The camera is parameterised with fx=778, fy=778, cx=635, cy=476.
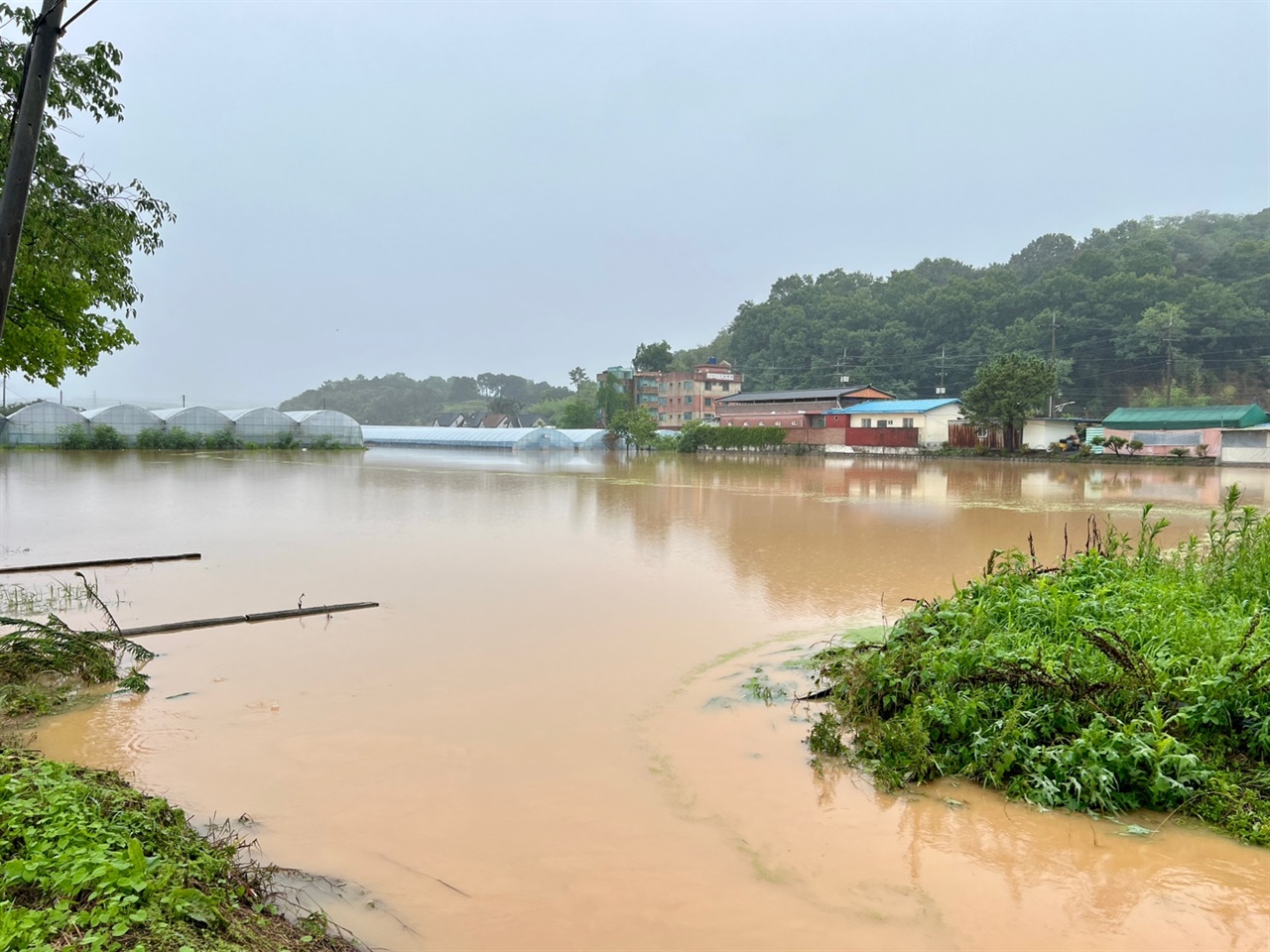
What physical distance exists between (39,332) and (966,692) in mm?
8740

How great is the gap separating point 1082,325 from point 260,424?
5497 centimetres

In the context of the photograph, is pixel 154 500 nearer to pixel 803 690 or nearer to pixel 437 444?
pixel 803 690

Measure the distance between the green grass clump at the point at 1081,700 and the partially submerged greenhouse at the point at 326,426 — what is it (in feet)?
143

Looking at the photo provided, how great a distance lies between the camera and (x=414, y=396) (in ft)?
343

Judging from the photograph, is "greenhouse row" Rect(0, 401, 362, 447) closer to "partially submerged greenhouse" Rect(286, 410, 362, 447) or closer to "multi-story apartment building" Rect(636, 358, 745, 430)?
"partially submerged greenhouse" Rect(286, 410, 362, 447)

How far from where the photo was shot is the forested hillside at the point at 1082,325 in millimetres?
50281

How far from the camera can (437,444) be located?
57438 millimetres

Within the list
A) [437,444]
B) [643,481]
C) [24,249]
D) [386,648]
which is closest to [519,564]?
[386,648]

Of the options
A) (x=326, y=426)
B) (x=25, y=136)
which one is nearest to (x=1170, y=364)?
(x=326, y=426)

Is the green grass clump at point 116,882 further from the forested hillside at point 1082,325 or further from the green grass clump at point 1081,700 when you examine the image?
the forested hillside at point 1082,325

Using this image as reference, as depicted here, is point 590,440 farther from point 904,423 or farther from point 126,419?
point 126,419

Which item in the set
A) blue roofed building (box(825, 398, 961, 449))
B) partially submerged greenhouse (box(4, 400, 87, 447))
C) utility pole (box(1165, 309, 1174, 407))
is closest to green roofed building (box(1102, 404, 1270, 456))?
blue roofed building (box(825, 398, 961, 449))

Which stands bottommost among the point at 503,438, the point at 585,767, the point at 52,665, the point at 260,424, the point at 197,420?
the point at 585,767

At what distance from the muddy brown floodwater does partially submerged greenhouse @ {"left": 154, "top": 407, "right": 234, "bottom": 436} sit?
3235 centimetres
